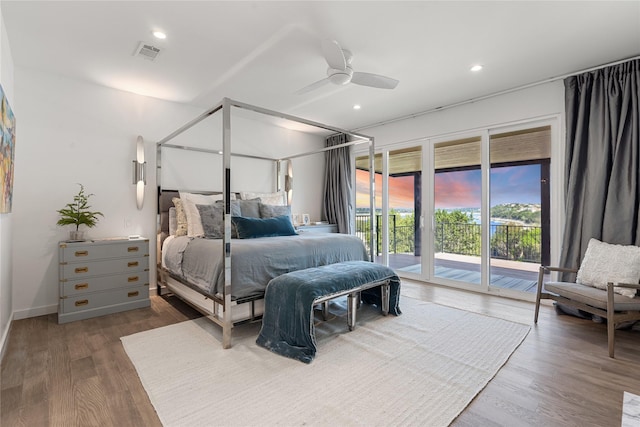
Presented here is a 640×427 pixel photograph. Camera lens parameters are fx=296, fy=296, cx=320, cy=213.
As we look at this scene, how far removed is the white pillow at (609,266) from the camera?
2.62 meters

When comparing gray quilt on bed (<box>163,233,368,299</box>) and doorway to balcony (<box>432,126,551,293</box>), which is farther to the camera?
doorway to balcony (<box>432,126,551,293</box>)

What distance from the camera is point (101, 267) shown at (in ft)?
10.6

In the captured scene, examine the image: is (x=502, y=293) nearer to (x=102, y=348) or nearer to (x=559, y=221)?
(x=559, y=221)

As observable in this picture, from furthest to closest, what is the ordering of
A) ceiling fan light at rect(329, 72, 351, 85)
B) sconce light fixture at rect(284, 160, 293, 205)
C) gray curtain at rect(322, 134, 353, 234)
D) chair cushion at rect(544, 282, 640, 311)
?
gray curtain at rect(322, 134, 353, 234) → sconce light fixture at rect(284, 160, 293, 205) → ceiling fan light at rect(329, 72, 351, 85) → chair cushion at rect(544, 282, 640, 311)

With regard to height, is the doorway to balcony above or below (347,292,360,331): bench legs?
above

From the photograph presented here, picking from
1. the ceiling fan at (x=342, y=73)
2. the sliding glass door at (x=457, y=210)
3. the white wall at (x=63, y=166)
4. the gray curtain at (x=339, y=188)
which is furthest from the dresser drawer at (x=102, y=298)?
the sliding glass door at (x=457, y=210)

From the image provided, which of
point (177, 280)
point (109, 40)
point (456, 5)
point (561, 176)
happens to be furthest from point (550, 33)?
point (177, 280)

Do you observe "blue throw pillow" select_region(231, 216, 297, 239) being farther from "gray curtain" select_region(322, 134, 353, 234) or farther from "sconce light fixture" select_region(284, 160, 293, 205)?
"gray curtain" select_region(322, 134, 353, 234)

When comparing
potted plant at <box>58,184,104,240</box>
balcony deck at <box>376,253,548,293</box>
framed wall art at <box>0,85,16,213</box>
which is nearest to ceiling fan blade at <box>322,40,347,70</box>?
framed wall art at <box>0,85,16,213</box>

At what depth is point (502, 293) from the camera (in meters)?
4.02

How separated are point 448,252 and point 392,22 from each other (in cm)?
342

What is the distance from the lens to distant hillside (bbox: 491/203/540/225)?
3891mm

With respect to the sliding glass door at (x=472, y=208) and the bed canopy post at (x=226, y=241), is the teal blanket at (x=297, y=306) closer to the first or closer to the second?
the bed canopy post at (x=226, y=241)

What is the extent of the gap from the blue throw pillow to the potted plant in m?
1.61
